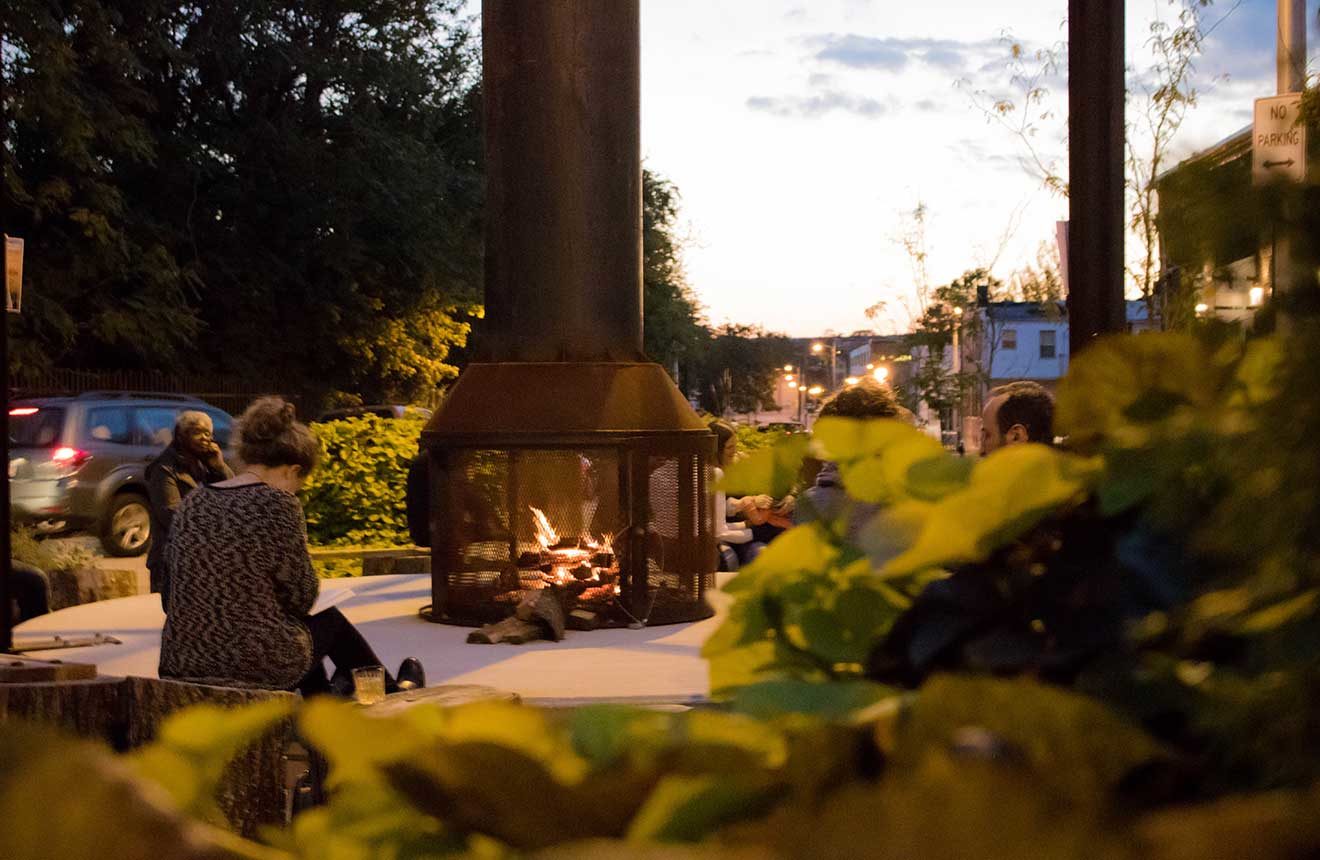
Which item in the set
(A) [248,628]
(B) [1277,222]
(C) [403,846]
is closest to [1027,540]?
(B) [1277,222]

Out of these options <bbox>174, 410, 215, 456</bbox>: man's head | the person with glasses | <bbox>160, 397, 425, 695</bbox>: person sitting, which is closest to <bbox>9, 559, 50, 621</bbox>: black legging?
the person with glasses

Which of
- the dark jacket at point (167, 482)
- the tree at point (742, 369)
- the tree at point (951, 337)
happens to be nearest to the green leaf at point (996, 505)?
the dark jacket at point (167, 482)

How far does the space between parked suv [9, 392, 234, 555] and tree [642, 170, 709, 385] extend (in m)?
21.2

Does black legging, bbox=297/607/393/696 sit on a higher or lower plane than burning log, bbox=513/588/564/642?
higher

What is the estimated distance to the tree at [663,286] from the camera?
40.7 m

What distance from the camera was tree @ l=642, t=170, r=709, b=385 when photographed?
40.7 metres

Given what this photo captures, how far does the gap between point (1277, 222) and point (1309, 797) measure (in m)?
0.33

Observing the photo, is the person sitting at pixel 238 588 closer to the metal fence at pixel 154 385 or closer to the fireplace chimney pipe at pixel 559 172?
the fireplace chimney pipe at pixel 559 172

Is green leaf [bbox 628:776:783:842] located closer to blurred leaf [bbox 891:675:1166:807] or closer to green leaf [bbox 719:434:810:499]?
blurred leaf [bbox 891:675:1166:807]

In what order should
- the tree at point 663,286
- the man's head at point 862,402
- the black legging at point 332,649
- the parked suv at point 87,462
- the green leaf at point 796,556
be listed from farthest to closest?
the tree at point 663,286 → the parked suv at point 87,462 → the black legging at point 332,649 → the man's head at point 862,402 → the green leaf at point 796,556

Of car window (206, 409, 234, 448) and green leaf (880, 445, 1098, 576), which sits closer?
green leaf (880, 445, 1098, 576)

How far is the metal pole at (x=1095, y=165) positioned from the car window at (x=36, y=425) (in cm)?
1468

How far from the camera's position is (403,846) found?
775 mm

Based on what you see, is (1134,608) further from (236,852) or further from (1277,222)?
(236,852)
